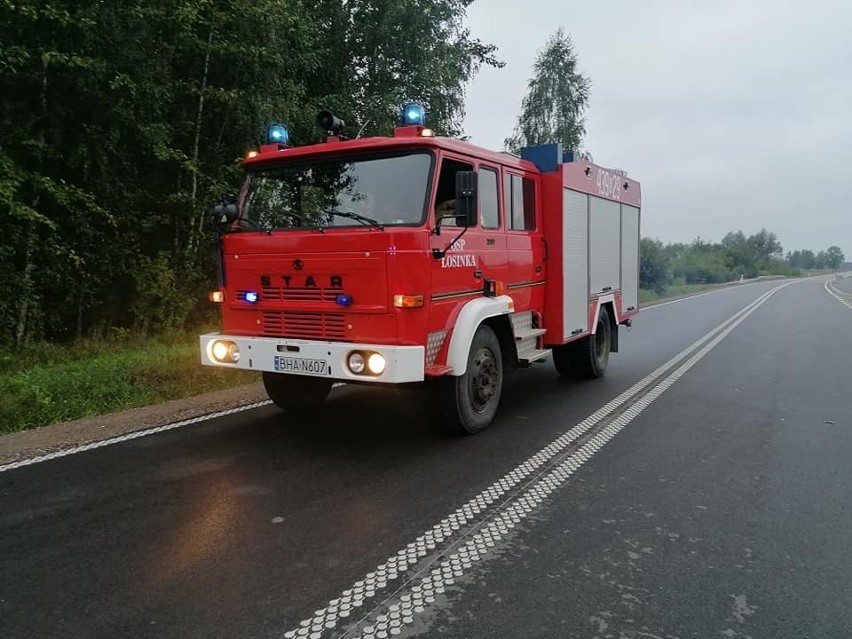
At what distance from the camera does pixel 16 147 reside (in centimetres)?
→ 848

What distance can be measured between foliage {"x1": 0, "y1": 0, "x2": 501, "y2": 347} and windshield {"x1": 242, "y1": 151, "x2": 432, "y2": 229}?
13.8 feet

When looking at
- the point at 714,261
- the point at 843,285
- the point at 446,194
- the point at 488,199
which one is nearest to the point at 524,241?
the point at 488,199

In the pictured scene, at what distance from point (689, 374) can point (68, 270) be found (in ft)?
30.6

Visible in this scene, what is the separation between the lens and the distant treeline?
41812 mm

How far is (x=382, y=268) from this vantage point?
15.4 ft

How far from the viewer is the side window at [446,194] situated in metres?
4.91

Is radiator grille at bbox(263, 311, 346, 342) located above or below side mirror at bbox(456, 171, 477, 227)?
below

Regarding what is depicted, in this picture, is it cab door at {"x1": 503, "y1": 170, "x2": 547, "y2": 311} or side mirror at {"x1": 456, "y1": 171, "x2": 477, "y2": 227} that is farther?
cab door at {"x1": 503, "y1": 170, "x2": 547, "y2": 311}

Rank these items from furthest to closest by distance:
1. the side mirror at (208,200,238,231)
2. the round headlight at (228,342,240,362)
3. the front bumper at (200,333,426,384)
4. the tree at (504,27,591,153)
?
1. the tree at (504,27,591,153)
2. the side mirror at (208,200,238,231)
3. the round headlight at (228,342,240,362)
4. the front bumper at (200,333,426,384)

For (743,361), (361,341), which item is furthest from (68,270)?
(743,361)

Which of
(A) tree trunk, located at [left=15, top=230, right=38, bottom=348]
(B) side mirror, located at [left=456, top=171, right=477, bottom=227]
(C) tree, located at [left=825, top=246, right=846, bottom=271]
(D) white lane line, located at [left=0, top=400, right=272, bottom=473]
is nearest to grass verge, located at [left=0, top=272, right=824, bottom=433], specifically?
(A) tree trunk, located at [left=15, top=230, right=38, bottom=348]

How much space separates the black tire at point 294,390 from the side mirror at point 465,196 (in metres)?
2.26

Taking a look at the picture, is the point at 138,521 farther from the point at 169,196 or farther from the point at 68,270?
the point at 169,196

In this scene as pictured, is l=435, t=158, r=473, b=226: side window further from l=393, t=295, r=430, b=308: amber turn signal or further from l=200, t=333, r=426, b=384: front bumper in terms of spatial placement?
l=200, t=333, r=426, b=384: front bumper
